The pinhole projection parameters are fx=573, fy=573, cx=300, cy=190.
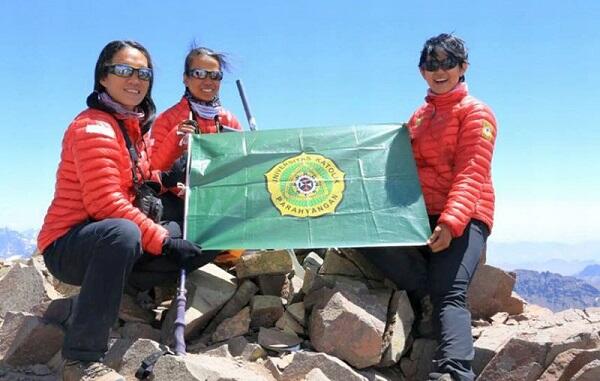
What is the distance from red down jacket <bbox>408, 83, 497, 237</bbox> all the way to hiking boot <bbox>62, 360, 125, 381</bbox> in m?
3.27

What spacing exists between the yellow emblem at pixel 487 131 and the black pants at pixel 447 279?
871 millimetres

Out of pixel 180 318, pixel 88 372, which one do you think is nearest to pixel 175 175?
pixel 180 318

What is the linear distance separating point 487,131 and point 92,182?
12.7ft

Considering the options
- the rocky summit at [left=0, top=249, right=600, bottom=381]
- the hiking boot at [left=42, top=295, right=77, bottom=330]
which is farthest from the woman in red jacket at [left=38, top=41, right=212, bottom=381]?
the hiking boot at [left=42, top=295, right=77, bottom=330]

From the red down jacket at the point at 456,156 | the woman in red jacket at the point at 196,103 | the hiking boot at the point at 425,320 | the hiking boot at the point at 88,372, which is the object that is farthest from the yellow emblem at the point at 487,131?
the hiking boot at the point at 88,372

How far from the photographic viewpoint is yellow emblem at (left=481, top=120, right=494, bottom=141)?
584 cm

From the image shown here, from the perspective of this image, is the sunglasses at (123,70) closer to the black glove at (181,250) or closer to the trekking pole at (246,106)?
the black glove at (181,250)

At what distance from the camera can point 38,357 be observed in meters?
5.82

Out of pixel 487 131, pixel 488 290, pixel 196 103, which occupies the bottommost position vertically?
pixel 488 290

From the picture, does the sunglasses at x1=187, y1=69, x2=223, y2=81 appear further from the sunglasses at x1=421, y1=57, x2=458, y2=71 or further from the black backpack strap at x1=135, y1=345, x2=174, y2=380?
the black backpack strap at x1=135, y1=345, x2=174, y2=380

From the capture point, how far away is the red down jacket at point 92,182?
4883 millimetres

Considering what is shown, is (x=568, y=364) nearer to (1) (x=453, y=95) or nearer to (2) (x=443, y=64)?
(1) (x=453, y=95)

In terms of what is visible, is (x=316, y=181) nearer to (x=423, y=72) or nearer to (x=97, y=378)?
(x=423, y=72)

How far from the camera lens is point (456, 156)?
19.5ft
